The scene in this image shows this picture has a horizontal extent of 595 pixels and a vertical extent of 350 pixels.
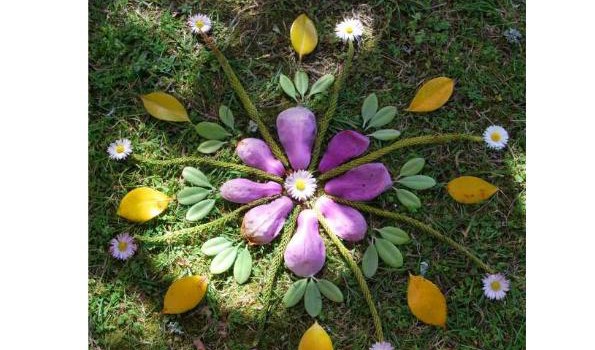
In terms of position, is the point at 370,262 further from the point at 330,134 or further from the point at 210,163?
the point at 210,163

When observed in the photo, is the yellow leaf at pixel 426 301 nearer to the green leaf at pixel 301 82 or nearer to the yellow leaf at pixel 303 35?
the green leaf at pixel 301 82

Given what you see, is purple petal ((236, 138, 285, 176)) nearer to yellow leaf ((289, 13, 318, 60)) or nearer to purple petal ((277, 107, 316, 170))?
purple petal ((277, 107, 316, 170))

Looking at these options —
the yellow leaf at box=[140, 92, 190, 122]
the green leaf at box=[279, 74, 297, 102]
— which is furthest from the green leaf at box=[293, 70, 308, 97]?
the yellow leaf at box=[140, 92, 190, 122]

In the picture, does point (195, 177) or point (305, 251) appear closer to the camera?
point (305, 251)

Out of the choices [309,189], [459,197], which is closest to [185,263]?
[309,189]

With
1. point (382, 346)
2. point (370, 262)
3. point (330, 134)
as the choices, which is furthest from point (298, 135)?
point (382, 346)

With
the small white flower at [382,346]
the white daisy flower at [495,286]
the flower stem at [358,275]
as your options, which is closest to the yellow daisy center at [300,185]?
the flower stem at [358,275]
